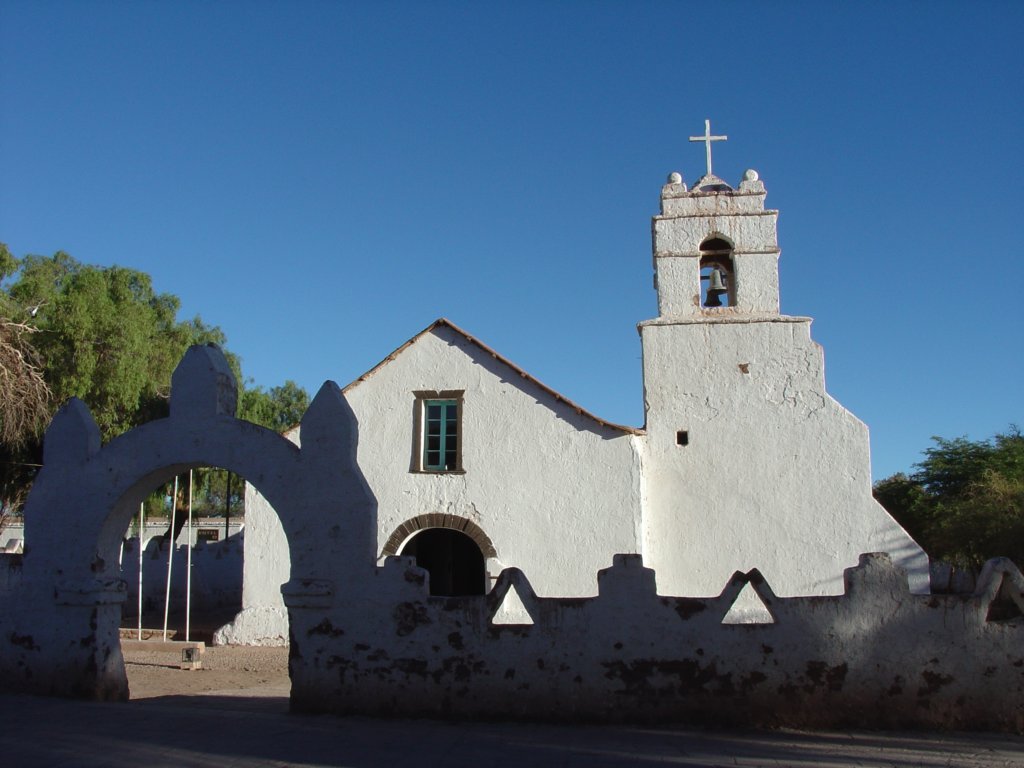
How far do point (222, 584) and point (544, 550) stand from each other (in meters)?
14.5

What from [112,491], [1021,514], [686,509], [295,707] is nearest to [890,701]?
[295,707]

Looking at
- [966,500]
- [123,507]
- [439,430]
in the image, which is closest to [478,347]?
[439,430]

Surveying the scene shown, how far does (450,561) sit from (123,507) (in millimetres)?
10856

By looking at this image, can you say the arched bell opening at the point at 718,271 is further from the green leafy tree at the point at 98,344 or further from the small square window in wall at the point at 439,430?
the green leafy tree at the point at 98,344

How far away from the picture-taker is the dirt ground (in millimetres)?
10734

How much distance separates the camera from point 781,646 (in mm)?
6547

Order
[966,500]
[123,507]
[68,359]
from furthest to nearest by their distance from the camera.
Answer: [966,500] < [68,359] < [123,507]

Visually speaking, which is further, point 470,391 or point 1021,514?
point 1021,514

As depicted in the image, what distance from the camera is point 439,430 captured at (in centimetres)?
1572

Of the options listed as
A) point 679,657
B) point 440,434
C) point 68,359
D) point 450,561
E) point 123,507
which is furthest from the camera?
point 68,359

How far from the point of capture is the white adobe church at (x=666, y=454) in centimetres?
1465

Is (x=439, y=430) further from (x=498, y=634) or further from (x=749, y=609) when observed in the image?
(x=498, y=634)

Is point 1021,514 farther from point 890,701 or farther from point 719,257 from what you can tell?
point 890,701

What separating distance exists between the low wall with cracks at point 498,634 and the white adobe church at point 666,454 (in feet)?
23.7
